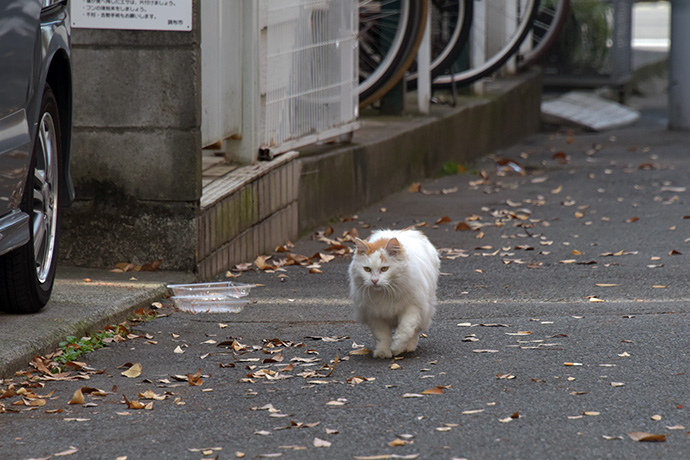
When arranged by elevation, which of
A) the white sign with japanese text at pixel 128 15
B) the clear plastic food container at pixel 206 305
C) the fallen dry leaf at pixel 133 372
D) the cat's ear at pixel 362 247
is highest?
the white sign with japanese text at pixel 128 15

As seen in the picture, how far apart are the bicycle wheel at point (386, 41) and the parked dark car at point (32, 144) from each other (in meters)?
5.42

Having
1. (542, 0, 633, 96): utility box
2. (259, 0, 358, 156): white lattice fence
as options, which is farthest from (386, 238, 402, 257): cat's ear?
(542, 0, 633, 96): utility box

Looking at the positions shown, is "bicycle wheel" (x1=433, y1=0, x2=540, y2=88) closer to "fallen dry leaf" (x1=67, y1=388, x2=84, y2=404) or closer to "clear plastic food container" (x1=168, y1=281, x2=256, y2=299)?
"clear plastic food container" (x1=168, y1=281, x2=256, y2=299)

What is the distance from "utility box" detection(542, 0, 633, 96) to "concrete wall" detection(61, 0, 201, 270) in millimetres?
12806

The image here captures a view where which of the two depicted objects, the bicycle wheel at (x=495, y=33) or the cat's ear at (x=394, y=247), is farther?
the bicycle wheel at (x=495, y=33)

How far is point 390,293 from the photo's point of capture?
4836 mm

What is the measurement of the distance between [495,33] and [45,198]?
10.2 metres

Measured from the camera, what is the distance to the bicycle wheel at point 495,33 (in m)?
13.0

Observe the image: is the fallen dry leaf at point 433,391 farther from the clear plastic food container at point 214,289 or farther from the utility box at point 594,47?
the utility box at point 594,47

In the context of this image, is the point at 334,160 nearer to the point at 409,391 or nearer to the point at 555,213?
the point at 555,213

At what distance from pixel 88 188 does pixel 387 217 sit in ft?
11.0

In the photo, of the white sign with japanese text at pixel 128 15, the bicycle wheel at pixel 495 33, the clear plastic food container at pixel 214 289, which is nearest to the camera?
the clear plastic food container at pixel 214 289

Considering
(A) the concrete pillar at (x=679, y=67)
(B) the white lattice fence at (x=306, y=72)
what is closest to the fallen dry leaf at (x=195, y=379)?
(B) the white lattice fence at (x=306, y=72)

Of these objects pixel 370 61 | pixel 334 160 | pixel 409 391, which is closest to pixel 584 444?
pixel 409 391
